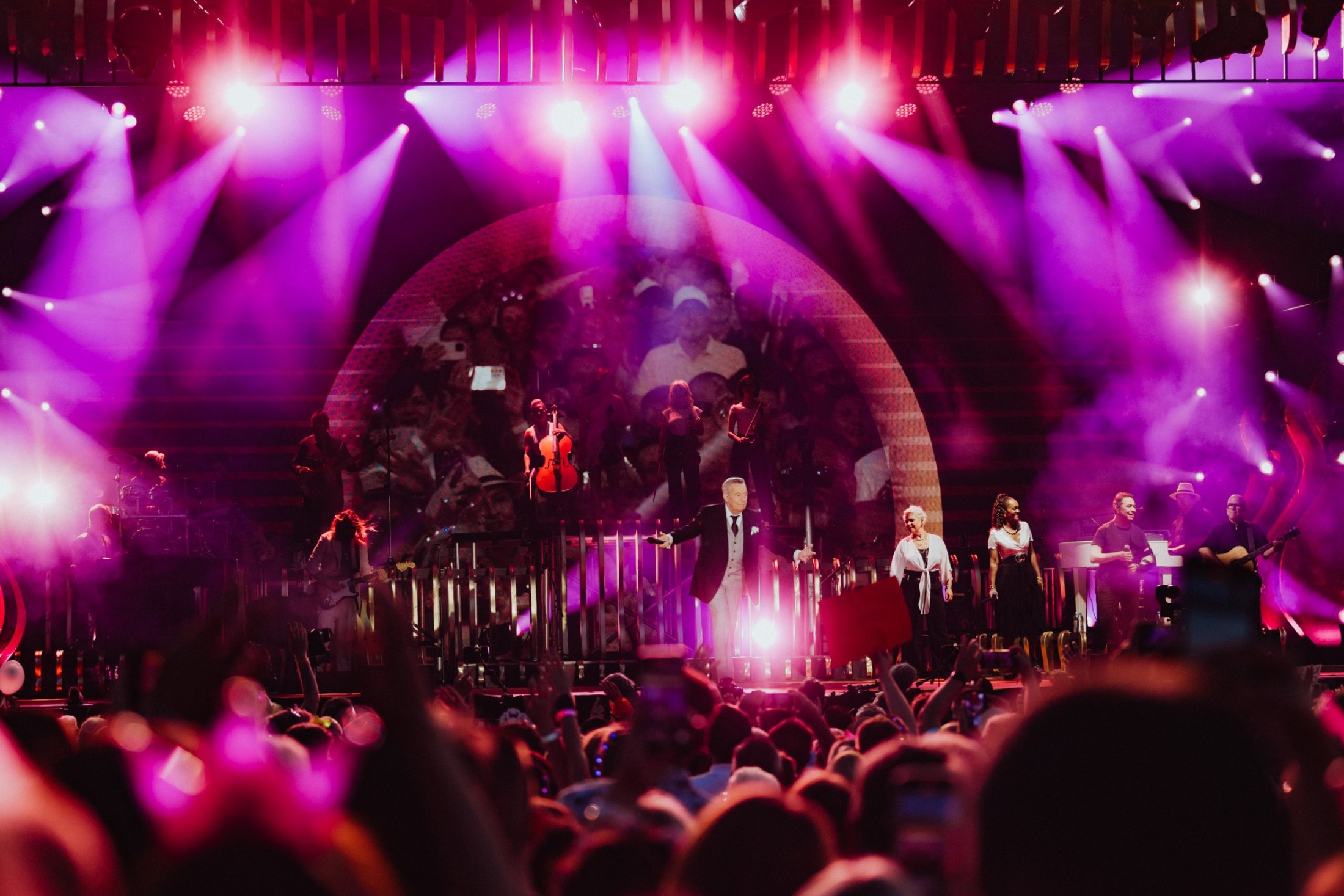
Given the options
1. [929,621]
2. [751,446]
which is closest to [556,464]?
[751,446]

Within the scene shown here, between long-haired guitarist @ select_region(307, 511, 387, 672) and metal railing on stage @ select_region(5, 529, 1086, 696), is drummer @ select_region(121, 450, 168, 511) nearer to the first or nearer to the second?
metal railing on stage @ select_region(5, 529, 1086, 696)

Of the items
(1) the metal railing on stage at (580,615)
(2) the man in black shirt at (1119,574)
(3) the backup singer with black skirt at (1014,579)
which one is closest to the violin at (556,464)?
(1) the metal railing on stage at (580,615)

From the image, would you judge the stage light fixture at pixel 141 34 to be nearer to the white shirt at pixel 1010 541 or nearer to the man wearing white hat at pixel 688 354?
the white shirt at pixel 1010 541

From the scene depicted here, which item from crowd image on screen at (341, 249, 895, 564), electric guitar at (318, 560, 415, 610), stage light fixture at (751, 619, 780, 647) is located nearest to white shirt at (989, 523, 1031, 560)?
stage light fixture at (751, 619, 780, 647)

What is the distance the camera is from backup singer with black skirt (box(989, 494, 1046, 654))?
10867 mm

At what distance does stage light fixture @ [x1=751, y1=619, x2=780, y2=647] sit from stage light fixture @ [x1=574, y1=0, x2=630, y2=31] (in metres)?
5.77

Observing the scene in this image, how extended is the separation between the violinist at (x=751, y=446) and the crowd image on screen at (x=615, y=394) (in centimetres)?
186

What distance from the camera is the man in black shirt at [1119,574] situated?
11.3 metres

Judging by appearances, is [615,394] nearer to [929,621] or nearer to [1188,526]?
[929,621]

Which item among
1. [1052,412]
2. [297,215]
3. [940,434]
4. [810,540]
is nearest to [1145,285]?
[1052,412]

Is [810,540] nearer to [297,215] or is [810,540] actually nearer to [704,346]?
[704,346]

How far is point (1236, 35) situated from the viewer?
8039mm

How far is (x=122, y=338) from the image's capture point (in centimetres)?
1522

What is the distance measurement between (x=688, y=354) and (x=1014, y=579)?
6177mm
